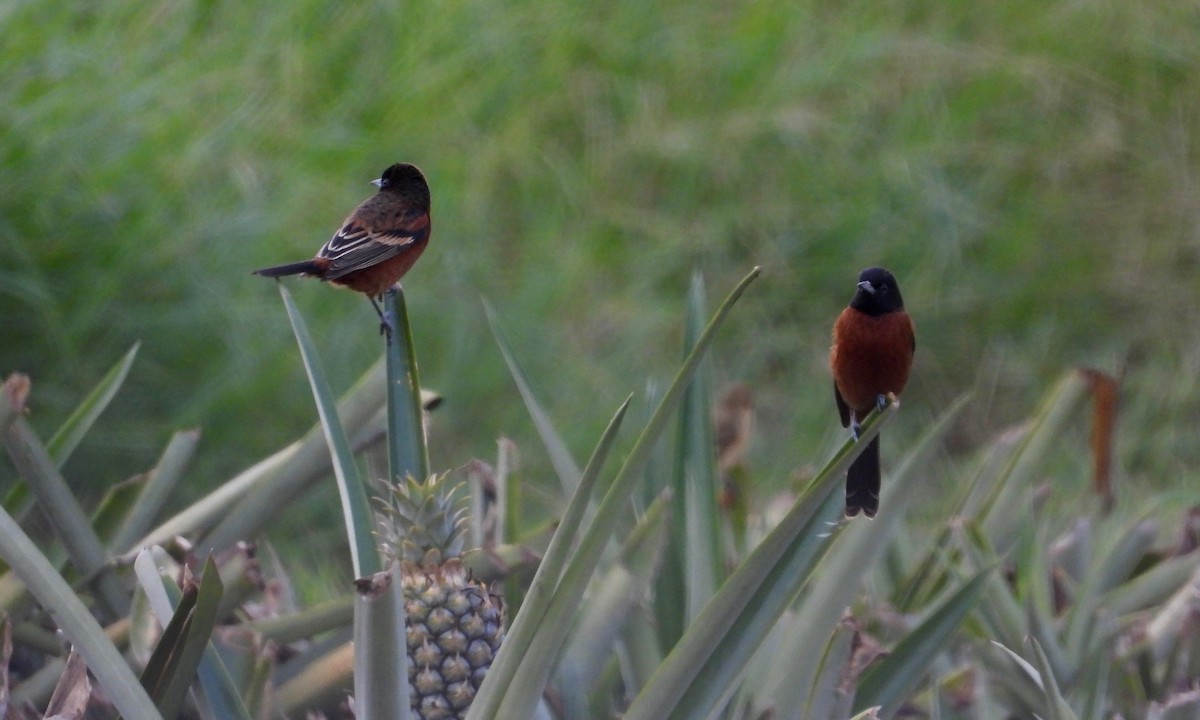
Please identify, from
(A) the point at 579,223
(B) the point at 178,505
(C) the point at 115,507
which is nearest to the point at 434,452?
(B) the point at 178,505

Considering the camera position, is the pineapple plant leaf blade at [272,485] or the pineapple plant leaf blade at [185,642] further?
the pineapple plant leaf blade at [272,485]

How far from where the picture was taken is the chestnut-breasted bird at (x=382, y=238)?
1.46 meters

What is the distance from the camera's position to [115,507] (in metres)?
1.88

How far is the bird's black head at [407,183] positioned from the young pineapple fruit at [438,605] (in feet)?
1.07

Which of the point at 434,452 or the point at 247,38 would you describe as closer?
the point at 434,452

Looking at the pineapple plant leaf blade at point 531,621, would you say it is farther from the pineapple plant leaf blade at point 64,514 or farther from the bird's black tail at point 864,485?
the pineapple plant leaf blade at point 64,514

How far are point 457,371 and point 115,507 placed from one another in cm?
236

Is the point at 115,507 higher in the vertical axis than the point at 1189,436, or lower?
higher

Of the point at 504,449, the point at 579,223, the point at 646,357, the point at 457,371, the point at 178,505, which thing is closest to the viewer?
the point at 504,449

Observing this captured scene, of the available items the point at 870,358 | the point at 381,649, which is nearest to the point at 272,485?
the point at 381,649

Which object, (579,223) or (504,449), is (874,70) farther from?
(504,449)

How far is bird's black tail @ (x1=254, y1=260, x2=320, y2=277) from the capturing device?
4.10 feet

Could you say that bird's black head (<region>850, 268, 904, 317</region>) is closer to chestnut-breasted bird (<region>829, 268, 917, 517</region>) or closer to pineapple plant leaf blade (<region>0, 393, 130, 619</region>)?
chestnut-breasted bird (<region>829, 268, 917, 517</region>)

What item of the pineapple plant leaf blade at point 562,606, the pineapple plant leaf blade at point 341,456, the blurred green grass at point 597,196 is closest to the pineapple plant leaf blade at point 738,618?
the pineapple plant leaf blade at point 562,606
